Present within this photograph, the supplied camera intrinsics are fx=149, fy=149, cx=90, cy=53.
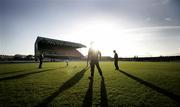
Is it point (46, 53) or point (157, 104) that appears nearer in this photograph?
point (157, 104)

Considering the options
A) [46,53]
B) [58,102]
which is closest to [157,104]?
[58,102]

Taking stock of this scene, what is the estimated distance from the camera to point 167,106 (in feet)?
11.4

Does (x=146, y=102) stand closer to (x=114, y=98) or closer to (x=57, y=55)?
(x=114, y=98)

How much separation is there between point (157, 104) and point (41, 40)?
53.2m

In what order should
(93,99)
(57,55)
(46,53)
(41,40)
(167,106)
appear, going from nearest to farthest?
(167,106) < (93,99) < (41,40) < (46,53) < (57,55)

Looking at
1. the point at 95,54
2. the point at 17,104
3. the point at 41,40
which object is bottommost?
the point at 17,104

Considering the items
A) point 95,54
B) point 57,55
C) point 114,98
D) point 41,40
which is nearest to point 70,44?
point 57,55

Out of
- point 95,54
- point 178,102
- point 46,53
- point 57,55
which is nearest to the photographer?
point 178,102

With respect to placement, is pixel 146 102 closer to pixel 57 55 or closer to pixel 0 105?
pixel 0 105

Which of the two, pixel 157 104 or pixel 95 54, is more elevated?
pixel 95 54

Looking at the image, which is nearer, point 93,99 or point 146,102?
point 146,102

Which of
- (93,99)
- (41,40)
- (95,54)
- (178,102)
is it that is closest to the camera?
(178,102)

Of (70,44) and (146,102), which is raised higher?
(70,44)

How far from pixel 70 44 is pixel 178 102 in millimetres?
64876
